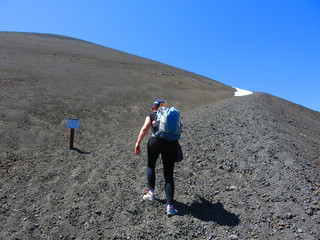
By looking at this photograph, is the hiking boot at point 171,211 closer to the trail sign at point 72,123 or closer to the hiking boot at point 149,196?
the hiking boot at point 149,196

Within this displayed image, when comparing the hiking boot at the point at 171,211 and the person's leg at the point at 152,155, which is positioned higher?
the person's leg at the point at 152,155

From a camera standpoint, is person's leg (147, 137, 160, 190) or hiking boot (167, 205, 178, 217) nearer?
hiking boot (167, 205, 178, 217)

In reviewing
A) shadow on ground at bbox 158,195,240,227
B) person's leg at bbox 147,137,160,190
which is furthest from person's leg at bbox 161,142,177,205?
shadow on ground at bbox 158,195,240,227

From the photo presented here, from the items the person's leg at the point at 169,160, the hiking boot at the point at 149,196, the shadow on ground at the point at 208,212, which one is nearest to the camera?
the shadow on ground at the point at 208,212

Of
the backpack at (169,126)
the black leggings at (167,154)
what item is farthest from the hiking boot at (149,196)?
the backpack at (169,126)

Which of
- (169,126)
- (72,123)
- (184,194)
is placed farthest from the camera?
(72,123)

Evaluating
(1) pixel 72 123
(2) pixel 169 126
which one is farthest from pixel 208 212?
(1) pixel 72 123

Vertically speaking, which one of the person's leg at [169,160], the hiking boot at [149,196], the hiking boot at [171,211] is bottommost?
the hiking boot at [171,211]

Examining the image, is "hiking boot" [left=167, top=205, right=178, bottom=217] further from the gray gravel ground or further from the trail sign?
the trail sign

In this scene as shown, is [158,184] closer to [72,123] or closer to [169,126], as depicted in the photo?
[169,126]

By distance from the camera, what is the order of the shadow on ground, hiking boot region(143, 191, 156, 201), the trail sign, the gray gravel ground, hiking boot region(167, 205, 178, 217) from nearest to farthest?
1. the gray gravel ground
2. the shadow on ground
3. hiking boot region(167, 205, 178, 217)
4. hiking boot region(143, 191, 156, 201)
5. the trail sign

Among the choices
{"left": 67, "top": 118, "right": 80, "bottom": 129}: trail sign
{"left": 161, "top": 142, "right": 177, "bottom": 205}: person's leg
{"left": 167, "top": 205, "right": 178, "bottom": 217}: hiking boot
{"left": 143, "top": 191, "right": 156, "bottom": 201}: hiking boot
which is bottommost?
{"left": 167, "top": 205, "right": 178, "bottom": 217}: hiking boot

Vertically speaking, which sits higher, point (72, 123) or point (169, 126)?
point (169, 126)

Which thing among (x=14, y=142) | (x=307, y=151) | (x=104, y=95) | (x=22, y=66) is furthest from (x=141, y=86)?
(x=307, y=151)
